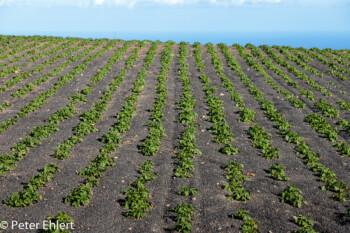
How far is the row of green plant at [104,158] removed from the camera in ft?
31.0

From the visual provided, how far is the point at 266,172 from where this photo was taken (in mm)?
11398

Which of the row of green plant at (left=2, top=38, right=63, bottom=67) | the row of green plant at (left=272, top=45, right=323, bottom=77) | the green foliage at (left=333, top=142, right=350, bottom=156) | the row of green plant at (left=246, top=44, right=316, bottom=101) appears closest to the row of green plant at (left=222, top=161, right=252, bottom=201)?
the green foliage at (left=333, top=142, right=350, bottom=156)

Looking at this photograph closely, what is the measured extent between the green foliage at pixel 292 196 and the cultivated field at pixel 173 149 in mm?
34

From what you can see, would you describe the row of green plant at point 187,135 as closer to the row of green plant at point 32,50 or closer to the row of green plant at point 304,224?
the row of green plant at point 304,224

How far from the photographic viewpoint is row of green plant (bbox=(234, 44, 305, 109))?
18.9 meters

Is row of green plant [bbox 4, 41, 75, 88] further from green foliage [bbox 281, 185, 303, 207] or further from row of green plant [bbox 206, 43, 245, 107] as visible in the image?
green foliage [bbox 281, 185, 303, 207]

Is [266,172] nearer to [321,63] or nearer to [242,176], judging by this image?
[242,176]

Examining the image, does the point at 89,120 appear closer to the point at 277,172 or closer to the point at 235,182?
the point at 235,182

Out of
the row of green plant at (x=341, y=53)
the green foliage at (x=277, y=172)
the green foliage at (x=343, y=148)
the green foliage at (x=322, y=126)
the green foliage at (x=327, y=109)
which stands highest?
the row of green plant at (x=341, y=53)

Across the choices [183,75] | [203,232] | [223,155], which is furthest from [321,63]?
[203,232]

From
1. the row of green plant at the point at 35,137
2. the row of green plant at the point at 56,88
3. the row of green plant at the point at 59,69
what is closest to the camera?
the row of green plant at the point at 35,137

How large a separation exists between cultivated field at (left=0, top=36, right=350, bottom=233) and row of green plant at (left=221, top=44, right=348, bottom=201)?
0.16 ft

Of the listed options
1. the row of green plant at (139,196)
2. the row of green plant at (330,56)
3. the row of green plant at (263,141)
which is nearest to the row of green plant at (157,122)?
the row of green plant at (139,196)

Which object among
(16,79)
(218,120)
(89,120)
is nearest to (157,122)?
(218,120)
